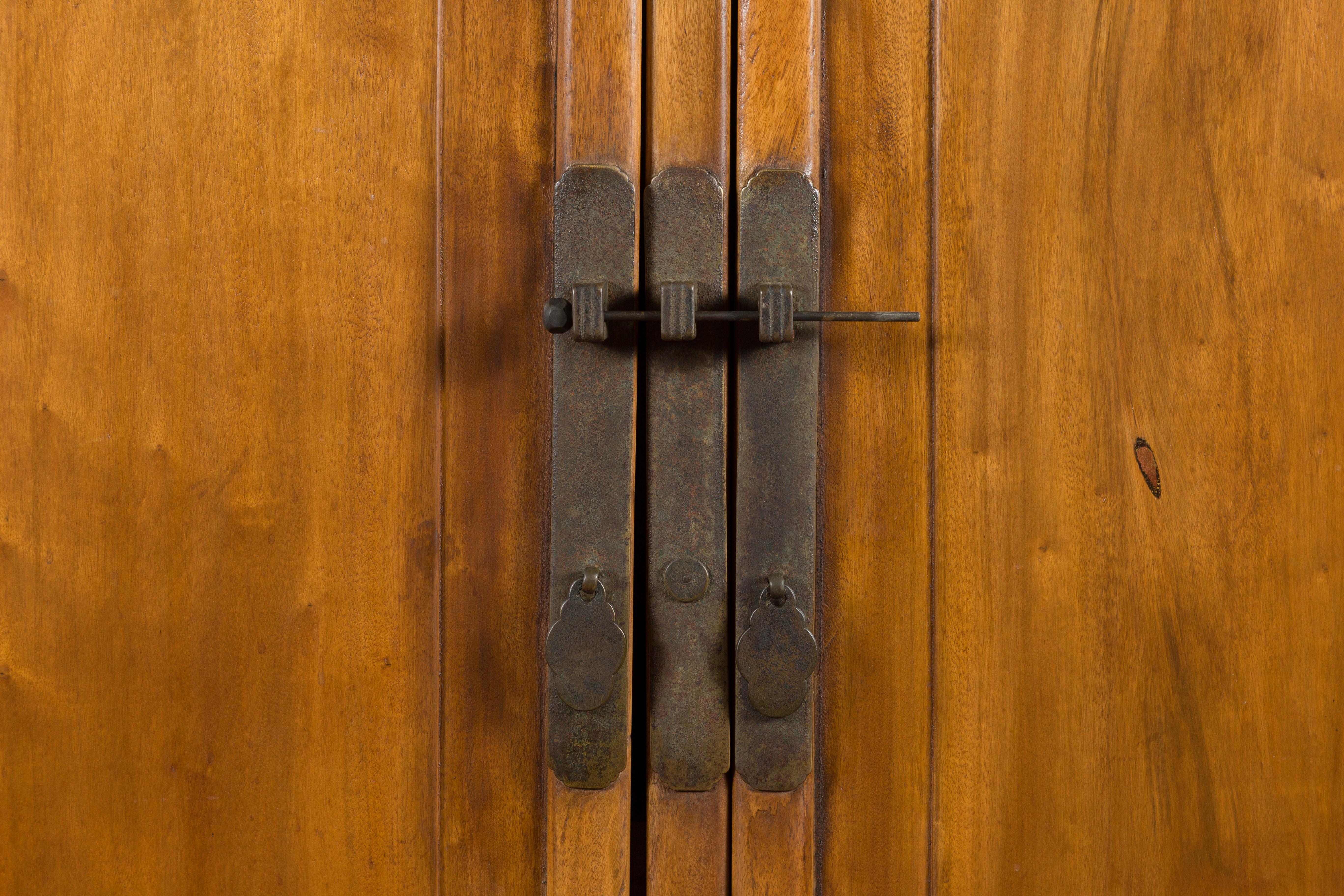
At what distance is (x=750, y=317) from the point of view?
432 millimetres

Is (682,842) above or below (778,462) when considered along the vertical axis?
below

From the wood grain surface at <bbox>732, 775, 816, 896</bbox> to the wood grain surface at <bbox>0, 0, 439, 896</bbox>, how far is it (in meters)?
0.19

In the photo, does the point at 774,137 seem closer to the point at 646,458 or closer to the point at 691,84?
the point at 691,84

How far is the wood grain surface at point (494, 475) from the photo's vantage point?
483 millimetres

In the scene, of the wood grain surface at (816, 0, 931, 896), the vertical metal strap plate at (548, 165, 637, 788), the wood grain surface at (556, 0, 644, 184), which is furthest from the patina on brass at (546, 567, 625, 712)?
the wood grain surface at (556, 0, 644, 184)

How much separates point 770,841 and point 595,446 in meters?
0.25

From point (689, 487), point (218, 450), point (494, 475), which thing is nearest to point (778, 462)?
point (689, 487)

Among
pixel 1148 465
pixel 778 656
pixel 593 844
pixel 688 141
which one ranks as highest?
pixel 688 141

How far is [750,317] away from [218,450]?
0.34 metres

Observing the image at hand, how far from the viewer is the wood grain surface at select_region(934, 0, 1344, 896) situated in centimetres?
48

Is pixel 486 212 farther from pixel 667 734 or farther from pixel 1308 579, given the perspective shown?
pixel 1308 579

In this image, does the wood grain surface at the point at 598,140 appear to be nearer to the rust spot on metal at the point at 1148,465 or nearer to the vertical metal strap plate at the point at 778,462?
the vertical metal strap plate at the point at 778,462

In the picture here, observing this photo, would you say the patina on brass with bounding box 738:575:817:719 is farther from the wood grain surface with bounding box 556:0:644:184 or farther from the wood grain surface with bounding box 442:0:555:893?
the wood grain surface with bounding box 556:0:644:184

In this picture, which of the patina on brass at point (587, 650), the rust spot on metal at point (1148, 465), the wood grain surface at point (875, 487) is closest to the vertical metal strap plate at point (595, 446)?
the patina on brass at point (587, 650)
